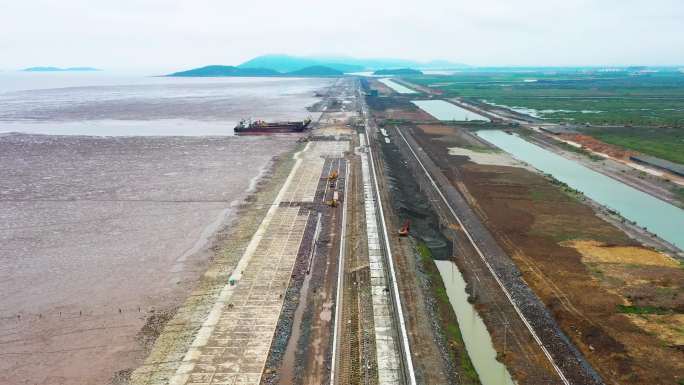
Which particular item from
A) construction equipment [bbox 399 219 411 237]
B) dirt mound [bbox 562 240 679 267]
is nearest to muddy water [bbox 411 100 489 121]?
construction equipment [bbox 399 219 411 237]

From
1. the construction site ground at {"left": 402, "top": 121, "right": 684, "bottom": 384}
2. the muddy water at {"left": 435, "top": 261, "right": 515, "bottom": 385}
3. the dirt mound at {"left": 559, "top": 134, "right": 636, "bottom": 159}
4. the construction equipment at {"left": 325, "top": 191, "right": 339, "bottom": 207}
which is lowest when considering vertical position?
the muddy water at {"left": 435, "top": 261, "right": 515, "bottom": 385}

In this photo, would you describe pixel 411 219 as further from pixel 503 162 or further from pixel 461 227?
pixel 503 162

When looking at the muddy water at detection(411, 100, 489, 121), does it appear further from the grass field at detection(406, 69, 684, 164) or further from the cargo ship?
the cargo ship

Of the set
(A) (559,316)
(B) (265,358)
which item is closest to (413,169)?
(A) (559,316)

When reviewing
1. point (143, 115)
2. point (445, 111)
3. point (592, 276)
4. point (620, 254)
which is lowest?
point (592, 276)

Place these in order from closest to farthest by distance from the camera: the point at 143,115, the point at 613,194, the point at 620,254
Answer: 1. the point at 620,254
2. the point at 613,194
3. the point at 143,115

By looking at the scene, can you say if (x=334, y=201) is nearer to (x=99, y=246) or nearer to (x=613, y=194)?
(x=99, y=246)

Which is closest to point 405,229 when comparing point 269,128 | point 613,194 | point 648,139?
point 613,194
